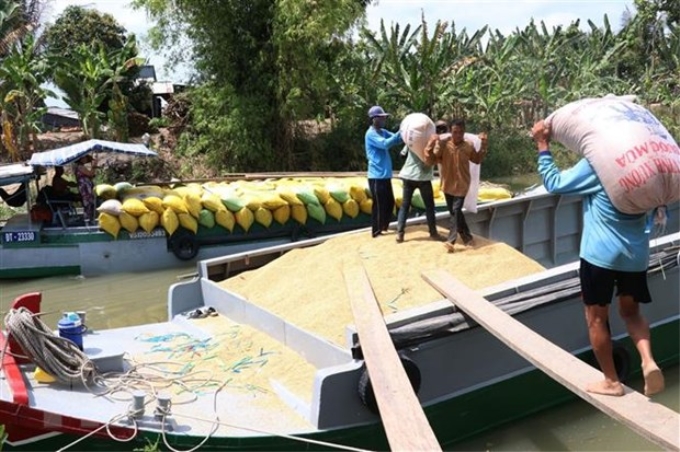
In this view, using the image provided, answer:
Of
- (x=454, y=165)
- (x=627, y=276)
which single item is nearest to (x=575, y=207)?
(x=454, y=165)

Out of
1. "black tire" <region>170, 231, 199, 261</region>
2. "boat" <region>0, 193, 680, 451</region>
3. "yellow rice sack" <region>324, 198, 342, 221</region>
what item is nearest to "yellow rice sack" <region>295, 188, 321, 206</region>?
"yellow rice sack" <region>324, 198, 342, 221</region>

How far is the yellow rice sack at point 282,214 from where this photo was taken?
10.9 m

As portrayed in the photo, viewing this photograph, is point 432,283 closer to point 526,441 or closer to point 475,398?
point 475,398

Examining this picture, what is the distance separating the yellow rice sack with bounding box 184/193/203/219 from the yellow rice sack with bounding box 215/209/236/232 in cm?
29

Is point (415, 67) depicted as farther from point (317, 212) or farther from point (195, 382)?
point (195, 382)

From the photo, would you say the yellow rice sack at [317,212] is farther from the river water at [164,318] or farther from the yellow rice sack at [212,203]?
the river water at [164,318]

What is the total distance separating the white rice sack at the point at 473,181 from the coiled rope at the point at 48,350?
3.80 meters

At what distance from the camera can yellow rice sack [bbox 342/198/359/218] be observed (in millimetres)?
11180

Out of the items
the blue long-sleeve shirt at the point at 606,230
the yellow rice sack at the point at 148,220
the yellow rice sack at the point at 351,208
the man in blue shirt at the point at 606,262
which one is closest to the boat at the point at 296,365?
the man in blue shirt at the point at 606,262

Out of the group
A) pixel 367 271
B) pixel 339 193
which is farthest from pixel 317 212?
pixel 367 271

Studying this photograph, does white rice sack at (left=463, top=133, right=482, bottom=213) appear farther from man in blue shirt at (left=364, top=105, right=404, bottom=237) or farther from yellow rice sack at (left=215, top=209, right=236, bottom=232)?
yellow rice sack at (left=215, top=209, right=236, bottom=232)

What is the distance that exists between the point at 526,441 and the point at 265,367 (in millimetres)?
1864

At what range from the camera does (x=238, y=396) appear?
4.47 metres

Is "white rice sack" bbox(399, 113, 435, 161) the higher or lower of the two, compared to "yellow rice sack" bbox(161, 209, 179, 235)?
higher
